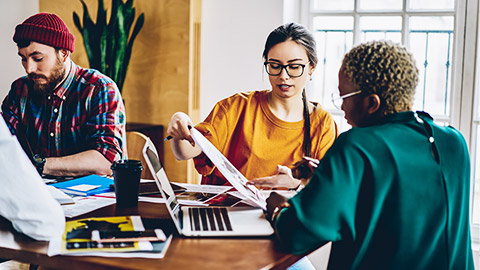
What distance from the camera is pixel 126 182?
1.42 meters

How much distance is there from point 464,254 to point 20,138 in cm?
181

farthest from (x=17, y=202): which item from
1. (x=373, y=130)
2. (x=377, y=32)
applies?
(x=377, y=32)

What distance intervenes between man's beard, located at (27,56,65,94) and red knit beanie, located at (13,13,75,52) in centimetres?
8

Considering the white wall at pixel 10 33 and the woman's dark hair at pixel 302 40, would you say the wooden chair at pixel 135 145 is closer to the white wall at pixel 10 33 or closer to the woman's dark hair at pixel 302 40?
the woman's dark hair at pixel 302 40

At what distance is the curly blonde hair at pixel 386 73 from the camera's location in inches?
44.8

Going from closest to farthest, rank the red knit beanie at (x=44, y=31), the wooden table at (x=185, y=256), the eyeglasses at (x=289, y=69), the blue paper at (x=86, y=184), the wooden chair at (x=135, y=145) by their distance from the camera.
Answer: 1. the wooden table at (x=185, y=256)
2. the blue paper at (x=86, y=184)
3. the eyeglasses at (x=289, y=69)
4. the red knit beanie at (x=44, y=31)
5. the wooden chair at (x=135, y=145)

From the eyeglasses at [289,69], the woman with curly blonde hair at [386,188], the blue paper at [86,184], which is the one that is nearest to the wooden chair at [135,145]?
the blue paper at [86,184]

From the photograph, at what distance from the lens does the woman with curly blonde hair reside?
1054mm

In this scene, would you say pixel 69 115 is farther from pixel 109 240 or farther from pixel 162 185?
pixel 109 240

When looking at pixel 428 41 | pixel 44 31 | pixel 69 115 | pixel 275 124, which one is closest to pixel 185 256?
pixel 275 124

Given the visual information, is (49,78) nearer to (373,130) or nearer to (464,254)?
(373,130)

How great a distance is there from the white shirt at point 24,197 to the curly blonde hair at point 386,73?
29.5 inches

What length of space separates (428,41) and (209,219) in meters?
2.37

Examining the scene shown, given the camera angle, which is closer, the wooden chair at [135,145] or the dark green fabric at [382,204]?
the dark green fabric at [382,204]
